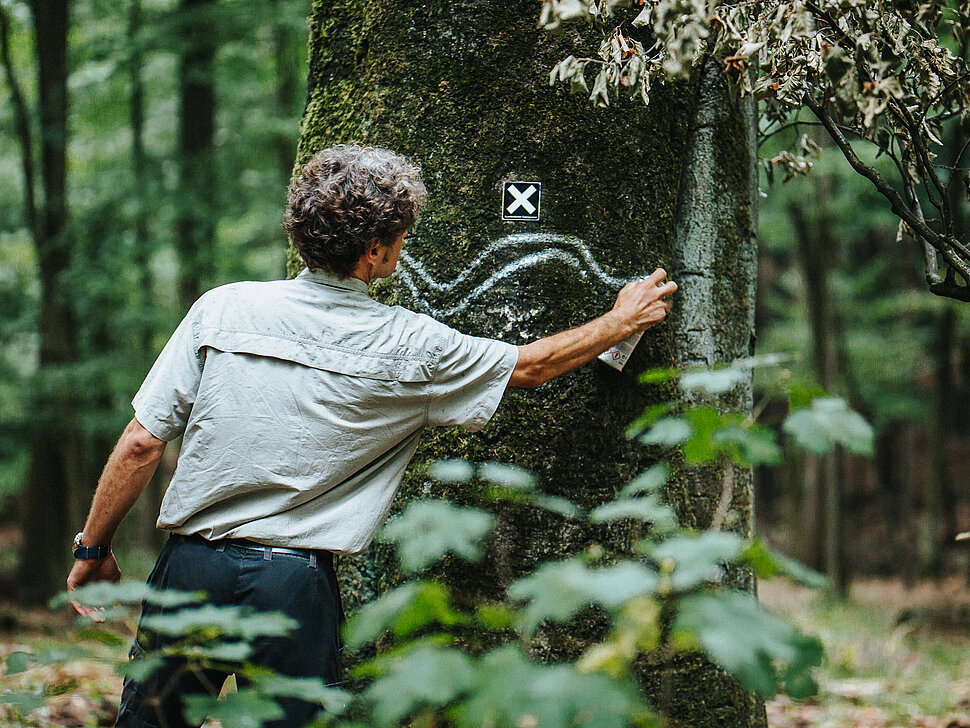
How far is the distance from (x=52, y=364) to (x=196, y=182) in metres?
2.68

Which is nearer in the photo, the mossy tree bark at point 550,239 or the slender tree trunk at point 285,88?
the mossy tree bark at point 550,239

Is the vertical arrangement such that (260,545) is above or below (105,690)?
above

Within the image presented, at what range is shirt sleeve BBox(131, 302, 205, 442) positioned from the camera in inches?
88.3

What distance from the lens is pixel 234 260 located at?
10.2m

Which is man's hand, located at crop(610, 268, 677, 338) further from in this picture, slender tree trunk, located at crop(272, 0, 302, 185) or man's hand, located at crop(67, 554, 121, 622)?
slender tree trunk, located at crop(272, 0, 302, 185)

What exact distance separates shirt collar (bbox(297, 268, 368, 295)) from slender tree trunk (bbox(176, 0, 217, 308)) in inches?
295

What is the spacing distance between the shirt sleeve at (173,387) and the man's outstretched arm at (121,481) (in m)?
0.04

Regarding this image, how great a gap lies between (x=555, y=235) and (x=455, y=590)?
1.32 meters

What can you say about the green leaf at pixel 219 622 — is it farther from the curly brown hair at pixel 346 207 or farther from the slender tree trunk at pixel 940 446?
the slender tree trunk at pixel 940 446

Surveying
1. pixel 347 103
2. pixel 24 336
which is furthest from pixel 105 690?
pixel 24 336

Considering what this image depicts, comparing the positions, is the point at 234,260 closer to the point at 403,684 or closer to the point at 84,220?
the point at 84,220

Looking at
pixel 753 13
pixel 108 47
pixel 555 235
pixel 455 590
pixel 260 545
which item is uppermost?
pixel 108 47

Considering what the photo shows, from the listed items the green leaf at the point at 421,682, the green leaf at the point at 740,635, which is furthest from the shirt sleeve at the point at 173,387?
the green leaf at the point at 740,635

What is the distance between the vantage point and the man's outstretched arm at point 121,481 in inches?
89.2
